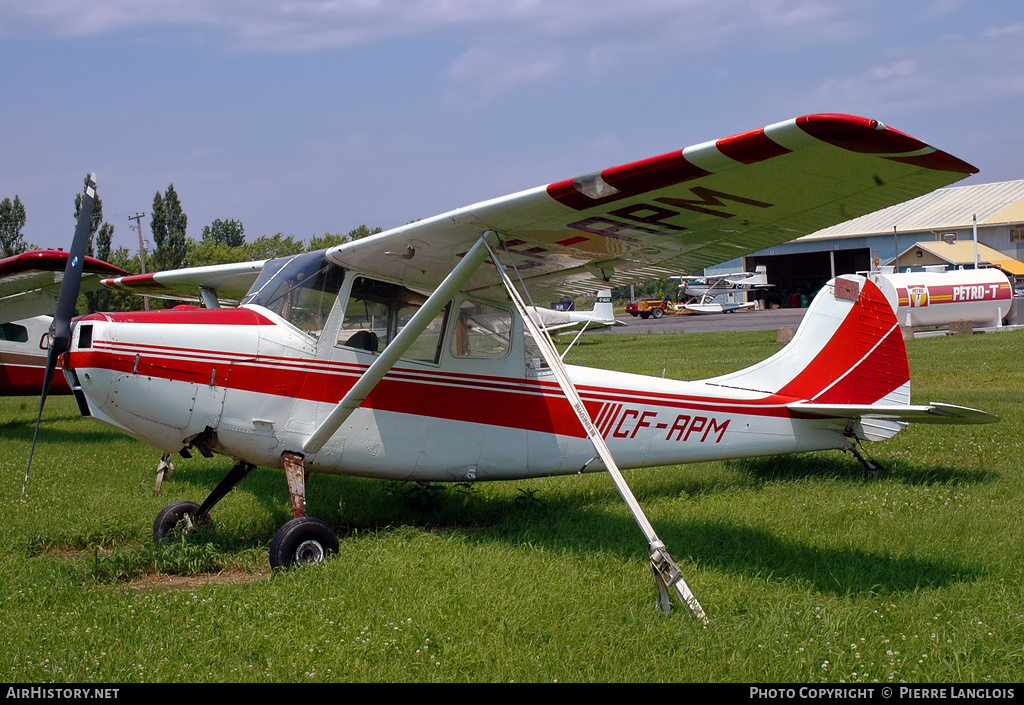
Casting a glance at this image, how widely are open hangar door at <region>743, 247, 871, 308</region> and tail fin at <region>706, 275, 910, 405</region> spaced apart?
5917 cm

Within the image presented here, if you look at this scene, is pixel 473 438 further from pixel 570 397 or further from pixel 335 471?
pixel 570 397

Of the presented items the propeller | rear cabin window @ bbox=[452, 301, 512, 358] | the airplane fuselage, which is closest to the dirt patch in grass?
the airplane fuselage

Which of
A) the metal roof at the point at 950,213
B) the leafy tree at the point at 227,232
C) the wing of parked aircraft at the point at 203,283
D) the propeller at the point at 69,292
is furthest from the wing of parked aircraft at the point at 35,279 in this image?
the leafy tree at the point at 227,232

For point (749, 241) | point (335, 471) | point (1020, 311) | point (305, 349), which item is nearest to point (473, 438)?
point (335, 471)

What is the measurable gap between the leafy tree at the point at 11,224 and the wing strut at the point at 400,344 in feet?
240

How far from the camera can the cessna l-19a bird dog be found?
14.6ft

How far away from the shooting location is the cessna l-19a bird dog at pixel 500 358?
14.6 feet

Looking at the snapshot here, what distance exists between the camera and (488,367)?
6.57 meters

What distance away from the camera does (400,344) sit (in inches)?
220

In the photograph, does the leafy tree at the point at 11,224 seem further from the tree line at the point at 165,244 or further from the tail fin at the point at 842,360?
the tail fin at the point at 842,360

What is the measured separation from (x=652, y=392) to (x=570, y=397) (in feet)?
7.46

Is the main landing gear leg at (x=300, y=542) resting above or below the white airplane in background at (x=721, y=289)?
below

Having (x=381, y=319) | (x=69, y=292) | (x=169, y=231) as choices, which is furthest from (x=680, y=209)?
(x=169, y=231)
